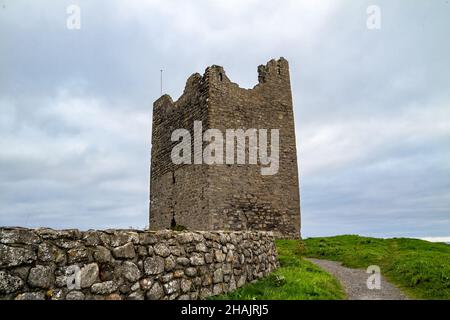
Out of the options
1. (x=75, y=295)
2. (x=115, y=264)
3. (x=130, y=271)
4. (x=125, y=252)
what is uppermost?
(x=125, y=252)

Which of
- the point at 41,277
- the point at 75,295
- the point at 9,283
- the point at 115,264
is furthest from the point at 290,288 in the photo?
the point at 9,283

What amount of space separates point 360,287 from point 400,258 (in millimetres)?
6236

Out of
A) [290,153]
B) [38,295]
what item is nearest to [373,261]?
[290,153]

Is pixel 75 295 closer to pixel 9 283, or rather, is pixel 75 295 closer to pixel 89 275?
pixel 89 275

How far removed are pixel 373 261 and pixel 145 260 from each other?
13305 mm

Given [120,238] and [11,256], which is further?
[120,238]

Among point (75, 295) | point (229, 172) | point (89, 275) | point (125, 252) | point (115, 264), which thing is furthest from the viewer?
point (229, 172)

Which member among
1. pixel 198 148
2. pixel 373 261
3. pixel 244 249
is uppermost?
pixel 198 148

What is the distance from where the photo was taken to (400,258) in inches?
666

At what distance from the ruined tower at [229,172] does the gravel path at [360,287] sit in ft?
18.1
